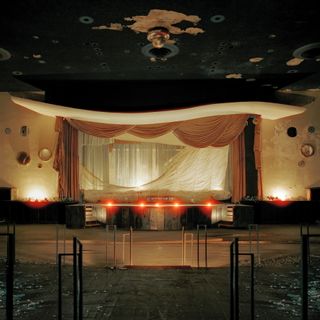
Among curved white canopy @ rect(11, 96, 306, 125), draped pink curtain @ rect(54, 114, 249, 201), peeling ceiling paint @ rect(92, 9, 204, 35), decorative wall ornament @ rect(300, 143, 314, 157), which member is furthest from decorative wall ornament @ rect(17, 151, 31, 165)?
decorative wall ornament @ rect(300, 143, 314, 157)

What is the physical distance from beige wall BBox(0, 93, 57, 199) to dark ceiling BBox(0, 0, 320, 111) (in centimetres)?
163

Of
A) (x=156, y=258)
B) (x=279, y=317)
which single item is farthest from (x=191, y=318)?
(x=156, y=258)

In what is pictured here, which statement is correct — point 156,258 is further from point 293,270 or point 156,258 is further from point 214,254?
point 293,270

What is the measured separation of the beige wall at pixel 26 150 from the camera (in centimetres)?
1024

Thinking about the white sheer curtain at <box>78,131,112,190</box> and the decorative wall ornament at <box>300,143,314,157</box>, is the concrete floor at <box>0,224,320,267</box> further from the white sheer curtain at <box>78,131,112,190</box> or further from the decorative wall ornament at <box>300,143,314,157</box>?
the decorative wall ornament at <box>300,143,314,157</box>

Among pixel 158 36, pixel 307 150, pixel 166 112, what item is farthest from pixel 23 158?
pixel 307 150

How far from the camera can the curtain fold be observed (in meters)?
10.2

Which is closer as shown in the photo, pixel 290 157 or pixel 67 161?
pixel 67 161

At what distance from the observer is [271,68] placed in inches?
279

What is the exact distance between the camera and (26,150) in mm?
10266

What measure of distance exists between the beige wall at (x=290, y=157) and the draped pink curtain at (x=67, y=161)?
5195mm

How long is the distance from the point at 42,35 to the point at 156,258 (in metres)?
3.67

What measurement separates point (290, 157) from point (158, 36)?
21.0ft

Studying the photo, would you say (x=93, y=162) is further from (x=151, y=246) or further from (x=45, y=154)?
(x=151, y=246)
